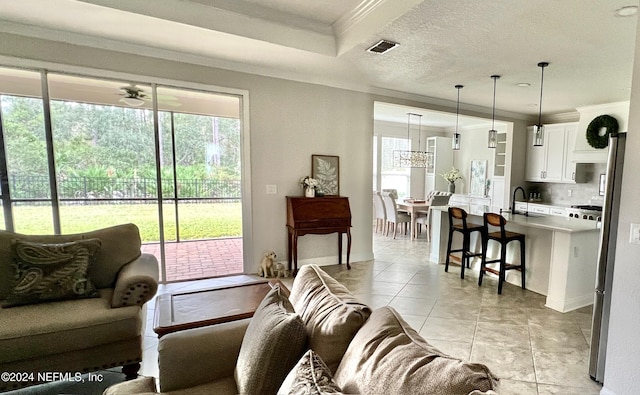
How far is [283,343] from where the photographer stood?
1.14 m

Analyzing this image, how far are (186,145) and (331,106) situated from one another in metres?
2.03

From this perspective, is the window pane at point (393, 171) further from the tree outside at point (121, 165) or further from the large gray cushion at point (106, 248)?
the large gray cushion at point (106, 248)

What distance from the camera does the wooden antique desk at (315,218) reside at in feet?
13.4

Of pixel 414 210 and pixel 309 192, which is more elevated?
pixel 309 192

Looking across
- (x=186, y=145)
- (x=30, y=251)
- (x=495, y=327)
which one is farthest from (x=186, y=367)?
(x=186, y=145)

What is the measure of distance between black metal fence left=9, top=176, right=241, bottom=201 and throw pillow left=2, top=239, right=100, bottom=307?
1.31m

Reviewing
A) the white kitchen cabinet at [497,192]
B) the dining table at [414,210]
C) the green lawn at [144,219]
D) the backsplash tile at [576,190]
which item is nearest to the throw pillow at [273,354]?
the green lawn at [144,219]

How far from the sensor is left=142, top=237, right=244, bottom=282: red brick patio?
13.0ft

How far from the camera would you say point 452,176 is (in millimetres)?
8219

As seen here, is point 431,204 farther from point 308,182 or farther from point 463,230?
point 308,182

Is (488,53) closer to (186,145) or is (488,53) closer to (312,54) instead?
(312,54)

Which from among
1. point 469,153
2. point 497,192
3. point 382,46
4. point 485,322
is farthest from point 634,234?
point 469,153

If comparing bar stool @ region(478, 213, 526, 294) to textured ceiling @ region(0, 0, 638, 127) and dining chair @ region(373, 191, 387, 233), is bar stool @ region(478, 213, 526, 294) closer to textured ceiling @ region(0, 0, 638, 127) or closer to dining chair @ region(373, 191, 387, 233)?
textured ceiling @ region(0, 0, 638, 127)

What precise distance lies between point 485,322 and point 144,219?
12.5 ft
